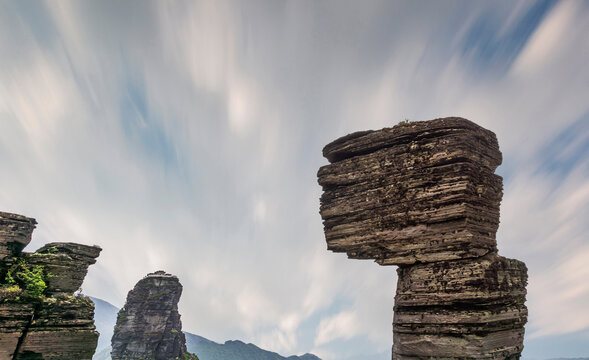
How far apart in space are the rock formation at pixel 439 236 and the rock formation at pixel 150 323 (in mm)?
94883

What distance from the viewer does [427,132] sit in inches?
543

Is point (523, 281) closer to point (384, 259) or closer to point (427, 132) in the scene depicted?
point (384, 259)

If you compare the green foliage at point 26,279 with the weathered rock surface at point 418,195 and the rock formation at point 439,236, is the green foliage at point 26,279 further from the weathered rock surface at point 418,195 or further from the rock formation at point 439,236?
Result: the rock formation at point 439,236

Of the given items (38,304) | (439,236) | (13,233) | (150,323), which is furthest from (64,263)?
(150,323)

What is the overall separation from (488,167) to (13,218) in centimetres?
3613

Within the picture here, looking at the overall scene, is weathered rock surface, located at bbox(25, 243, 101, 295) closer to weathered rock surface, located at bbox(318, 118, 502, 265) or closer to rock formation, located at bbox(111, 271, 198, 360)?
weathered rock surface, located at bbox(318, 118, 502, 265)

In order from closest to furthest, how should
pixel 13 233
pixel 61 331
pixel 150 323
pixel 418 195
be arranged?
pixel 418 195, pixel 61 331, pixel 13 233, pixel 150 323

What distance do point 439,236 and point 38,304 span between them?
3227cm

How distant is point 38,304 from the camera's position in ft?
79.5

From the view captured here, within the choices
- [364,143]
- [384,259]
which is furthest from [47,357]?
[364,143]

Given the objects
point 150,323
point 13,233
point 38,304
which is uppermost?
point 13,233

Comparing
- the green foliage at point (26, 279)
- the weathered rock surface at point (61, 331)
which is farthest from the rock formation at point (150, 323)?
the green foliage at point (26, 279)

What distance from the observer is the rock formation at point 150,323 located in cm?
8600

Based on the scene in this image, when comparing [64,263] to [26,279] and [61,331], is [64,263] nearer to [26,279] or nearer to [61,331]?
[26,279]
